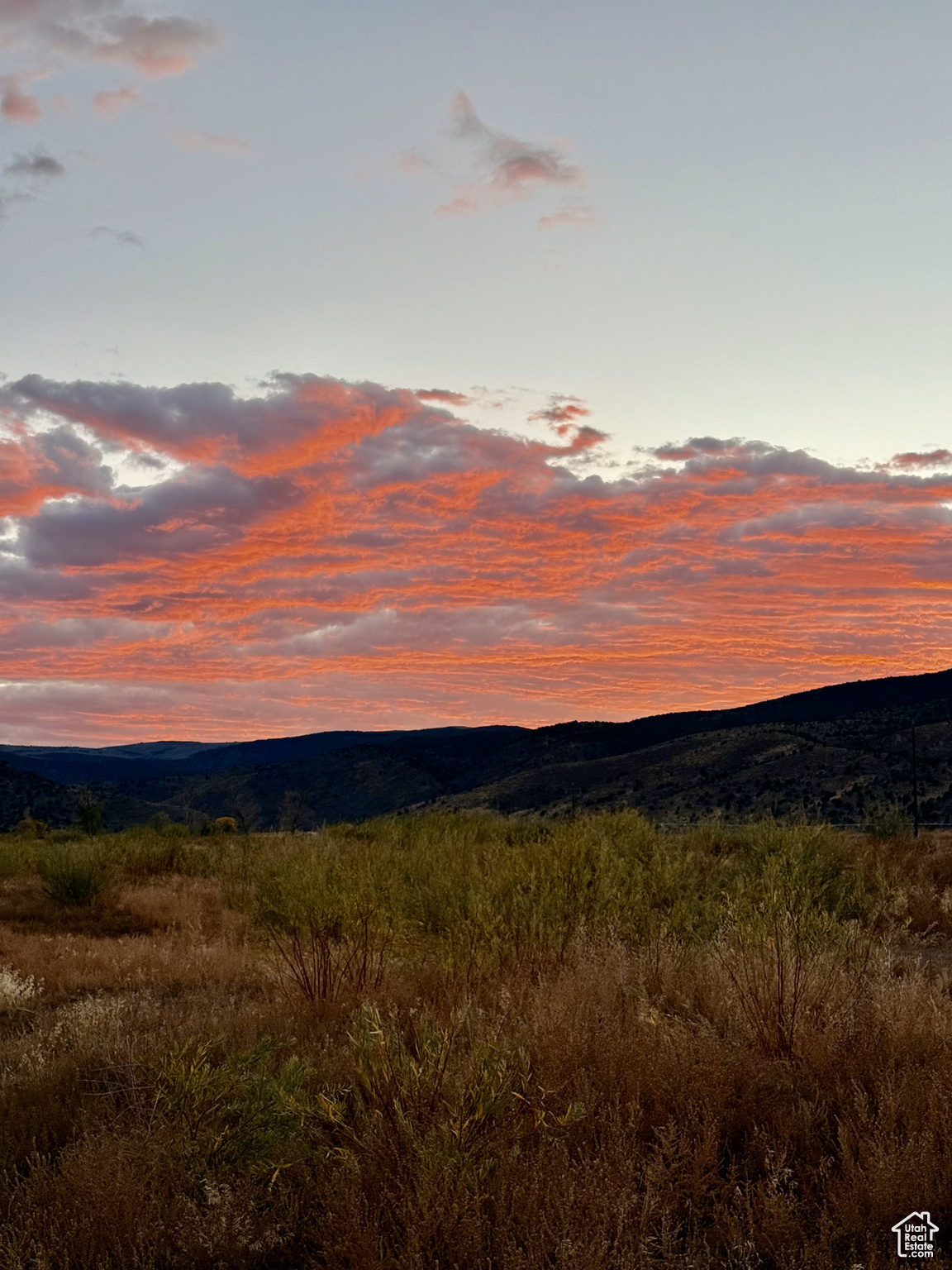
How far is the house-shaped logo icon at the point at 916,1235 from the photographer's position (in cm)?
421

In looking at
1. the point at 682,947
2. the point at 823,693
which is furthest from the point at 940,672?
the point at 682,947

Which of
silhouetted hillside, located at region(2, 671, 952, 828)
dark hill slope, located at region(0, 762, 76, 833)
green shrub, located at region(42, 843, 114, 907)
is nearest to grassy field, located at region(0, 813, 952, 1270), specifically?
green shrub, located at region(42, 843, 114, 907)

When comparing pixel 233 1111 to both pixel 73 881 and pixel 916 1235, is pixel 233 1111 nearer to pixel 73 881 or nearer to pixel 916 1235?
pixel 916 1235

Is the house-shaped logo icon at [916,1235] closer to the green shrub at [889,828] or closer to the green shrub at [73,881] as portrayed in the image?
Result: the green shrub at [73,881]

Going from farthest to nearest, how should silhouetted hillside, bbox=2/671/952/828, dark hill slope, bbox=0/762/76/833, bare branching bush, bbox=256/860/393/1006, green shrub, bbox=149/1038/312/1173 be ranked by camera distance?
dark hill slope, bbox=0/762/76/833 → silhouetted hillside, bbox=2/671/952/828 → bare branching bush, bbox=256/860/393/1006 → green shrub, bbox=149/1038/312/1173

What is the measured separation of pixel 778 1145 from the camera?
5234mm

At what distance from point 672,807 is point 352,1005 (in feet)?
218

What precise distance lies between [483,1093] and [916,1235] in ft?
6.85

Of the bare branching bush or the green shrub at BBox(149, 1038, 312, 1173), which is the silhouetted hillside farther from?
the green shrub at BBox(149, 1038, 312, 1173)

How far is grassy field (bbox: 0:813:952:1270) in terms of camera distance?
14.6 feet

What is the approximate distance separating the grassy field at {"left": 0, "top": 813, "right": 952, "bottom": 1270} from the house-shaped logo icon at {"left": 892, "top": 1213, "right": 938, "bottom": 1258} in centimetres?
5

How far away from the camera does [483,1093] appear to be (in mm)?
5000

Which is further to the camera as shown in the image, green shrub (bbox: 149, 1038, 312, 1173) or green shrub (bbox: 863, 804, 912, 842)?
green shrub (bbox: 863, 804, 912, 842)

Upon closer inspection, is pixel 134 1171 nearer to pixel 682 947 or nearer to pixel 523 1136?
pixel 523 1136
